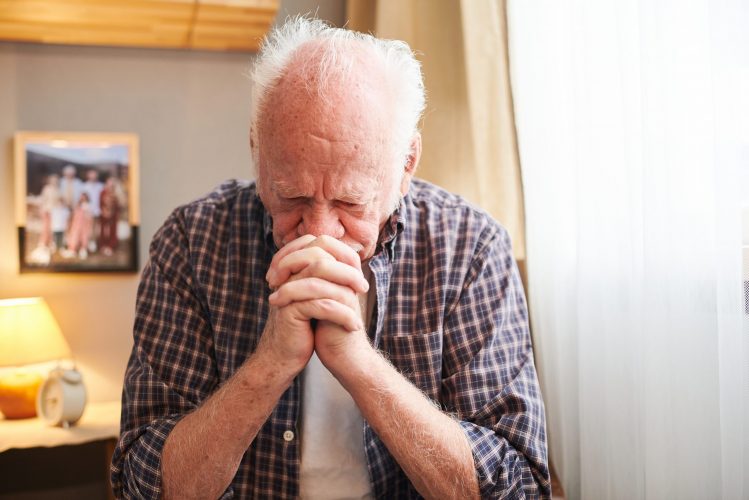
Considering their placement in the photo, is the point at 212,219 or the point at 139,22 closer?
the point at 212,219

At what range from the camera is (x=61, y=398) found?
2238 millimetres

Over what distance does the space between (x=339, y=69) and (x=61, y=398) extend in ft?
5.28

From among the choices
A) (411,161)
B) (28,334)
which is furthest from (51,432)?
(411,161)

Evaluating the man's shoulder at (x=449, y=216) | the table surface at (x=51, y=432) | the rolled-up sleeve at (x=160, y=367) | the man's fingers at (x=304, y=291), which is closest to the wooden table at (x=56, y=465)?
the table surface at (x=51, y=432)

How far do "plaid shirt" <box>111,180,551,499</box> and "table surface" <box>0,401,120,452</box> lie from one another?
1.04 meters

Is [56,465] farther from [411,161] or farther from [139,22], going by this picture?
[411,161]

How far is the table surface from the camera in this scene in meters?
2.18

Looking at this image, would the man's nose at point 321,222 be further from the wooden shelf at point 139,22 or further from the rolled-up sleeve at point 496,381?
the wooden shelf at point 139,22

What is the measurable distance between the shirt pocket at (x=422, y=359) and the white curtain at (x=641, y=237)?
343 mm

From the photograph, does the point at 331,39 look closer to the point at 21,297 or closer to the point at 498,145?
the point at 498,145

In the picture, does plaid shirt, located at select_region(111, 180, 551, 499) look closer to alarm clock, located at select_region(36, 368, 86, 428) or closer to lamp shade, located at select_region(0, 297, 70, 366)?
alarm clock, located at select_region(36, 368, 86, 428)

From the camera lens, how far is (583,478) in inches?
57.4

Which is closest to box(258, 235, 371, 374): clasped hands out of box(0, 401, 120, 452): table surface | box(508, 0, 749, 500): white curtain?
box(508, 0, 749, 500): white curtain

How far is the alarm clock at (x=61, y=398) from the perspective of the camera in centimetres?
224
